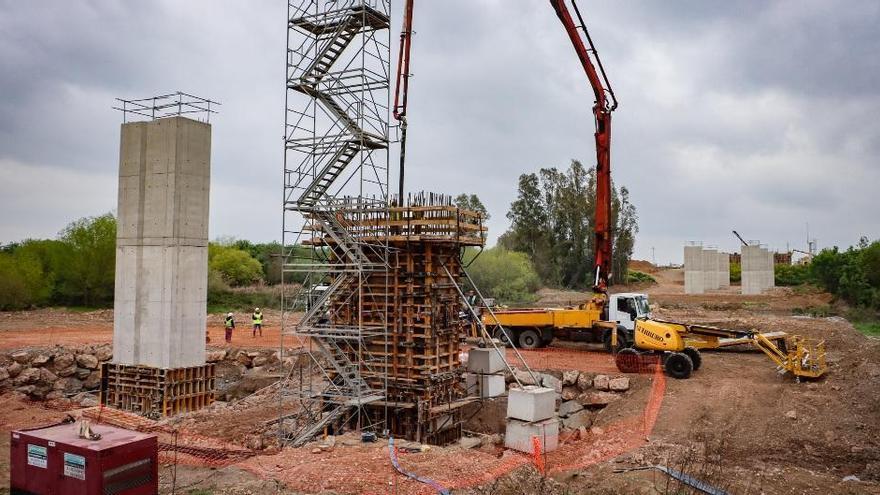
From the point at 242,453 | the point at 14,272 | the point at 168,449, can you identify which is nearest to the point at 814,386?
the point at 242,453

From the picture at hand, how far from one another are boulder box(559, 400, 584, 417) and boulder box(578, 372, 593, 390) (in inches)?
35.7

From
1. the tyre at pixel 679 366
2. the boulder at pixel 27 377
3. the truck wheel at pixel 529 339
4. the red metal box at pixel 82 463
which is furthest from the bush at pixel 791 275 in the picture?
the red metal box at pixel 82 463

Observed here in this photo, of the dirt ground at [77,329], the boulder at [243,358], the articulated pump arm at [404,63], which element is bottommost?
the boulder at [243,358]

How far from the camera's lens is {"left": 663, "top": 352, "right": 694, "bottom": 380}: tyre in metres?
20.8

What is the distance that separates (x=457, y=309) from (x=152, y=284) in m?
9.08

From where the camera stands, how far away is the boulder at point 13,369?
907 inches

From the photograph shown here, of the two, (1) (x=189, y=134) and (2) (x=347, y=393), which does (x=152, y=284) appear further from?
(2) (x=347, y=393)

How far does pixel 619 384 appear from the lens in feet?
67.9

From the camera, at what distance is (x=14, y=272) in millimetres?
41438

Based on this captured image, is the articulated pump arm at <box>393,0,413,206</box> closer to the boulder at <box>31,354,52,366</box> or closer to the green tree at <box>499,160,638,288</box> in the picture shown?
the boulder at <box>31,354,52,366</box>

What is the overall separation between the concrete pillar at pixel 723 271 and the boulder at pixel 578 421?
54882 millimetres

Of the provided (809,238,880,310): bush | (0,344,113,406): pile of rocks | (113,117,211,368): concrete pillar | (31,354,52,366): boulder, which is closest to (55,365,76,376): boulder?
(0,344,113,406): pile of rocks

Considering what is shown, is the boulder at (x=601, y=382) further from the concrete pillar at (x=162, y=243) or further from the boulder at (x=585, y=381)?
the concrete pillar at (x=162, y=243)

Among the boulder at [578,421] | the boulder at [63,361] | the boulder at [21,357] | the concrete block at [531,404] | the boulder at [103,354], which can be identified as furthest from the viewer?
the boulder at [103,354]
